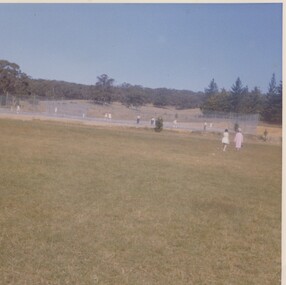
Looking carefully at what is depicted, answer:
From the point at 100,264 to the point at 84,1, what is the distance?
3937mm

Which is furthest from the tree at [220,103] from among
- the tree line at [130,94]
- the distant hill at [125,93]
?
the distant hill at [125,93]

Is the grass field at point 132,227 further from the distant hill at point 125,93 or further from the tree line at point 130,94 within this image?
the distant hill at point 125,93

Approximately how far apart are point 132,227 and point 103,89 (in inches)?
3076

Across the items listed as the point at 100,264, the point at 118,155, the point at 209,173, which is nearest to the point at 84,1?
the point at 100,264

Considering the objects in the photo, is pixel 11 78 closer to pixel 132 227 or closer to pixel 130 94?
pixel 130 94

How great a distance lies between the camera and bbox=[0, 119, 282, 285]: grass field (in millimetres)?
4875

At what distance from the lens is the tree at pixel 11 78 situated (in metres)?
63.4

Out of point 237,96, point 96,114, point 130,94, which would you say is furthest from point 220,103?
point 96,114

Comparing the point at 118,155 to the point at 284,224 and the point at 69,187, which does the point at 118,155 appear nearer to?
the point at 69,187

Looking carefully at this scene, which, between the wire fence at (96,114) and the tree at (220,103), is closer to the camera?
the wire fence at (96,114)

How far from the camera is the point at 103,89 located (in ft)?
273

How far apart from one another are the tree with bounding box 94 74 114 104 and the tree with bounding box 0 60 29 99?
1868 centimetres

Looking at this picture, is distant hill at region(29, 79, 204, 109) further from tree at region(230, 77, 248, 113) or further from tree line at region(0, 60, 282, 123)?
tree at region(230, 77, 248, 113)

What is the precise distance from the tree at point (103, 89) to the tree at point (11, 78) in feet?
61.3
